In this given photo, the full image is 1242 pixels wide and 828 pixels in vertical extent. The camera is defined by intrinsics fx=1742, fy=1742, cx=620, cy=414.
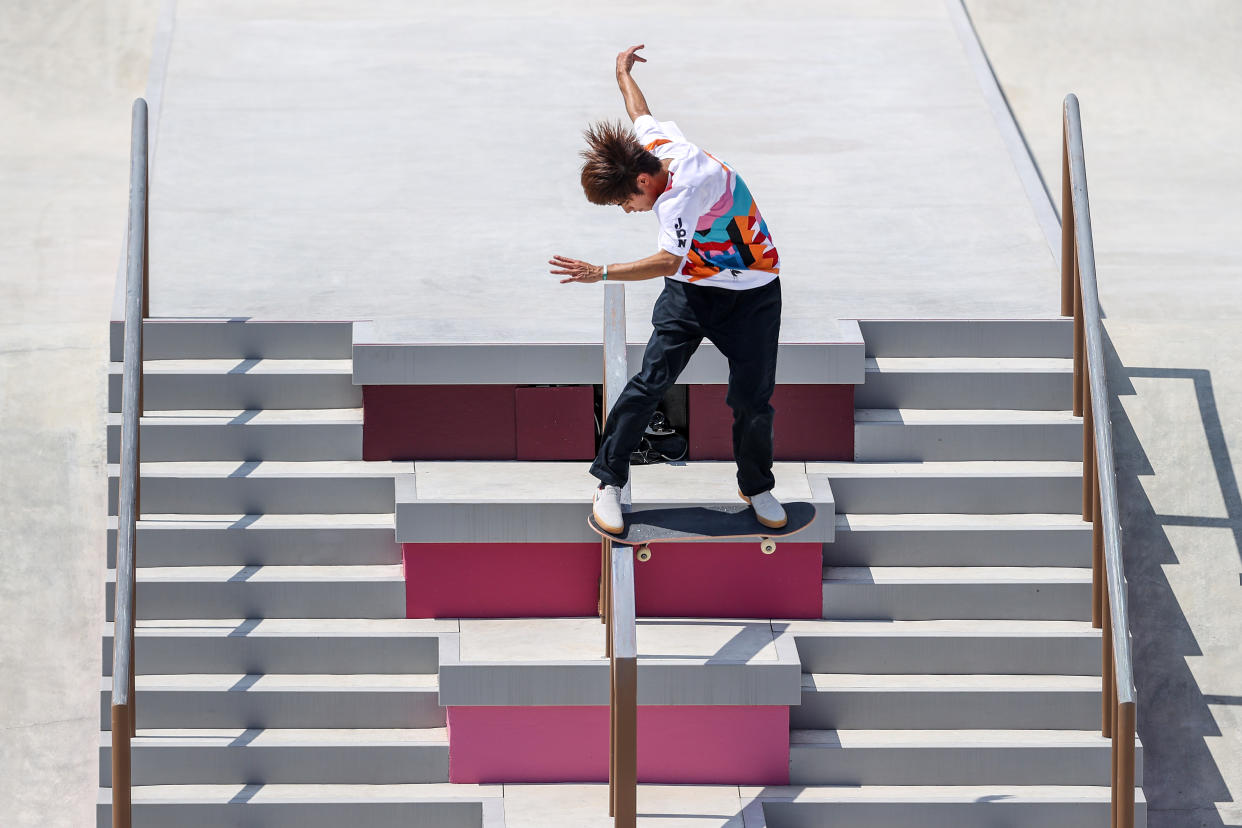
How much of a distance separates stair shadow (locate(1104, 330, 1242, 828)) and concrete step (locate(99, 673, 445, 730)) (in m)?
2.81

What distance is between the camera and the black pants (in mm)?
5859

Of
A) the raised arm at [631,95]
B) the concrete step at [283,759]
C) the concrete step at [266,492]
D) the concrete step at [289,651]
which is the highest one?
the raised arm at [631,95]

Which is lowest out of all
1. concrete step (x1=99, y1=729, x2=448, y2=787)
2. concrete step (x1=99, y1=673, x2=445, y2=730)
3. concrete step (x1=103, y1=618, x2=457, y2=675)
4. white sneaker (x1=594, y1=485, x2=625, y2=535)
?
concrete step (x1=99, y1=729, x2=448, y2=787)

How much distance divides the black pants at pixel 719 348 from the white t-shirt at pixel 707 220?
0.08 meters

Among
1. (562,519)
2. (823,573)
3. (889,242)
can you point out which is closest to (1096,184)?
(889,242)

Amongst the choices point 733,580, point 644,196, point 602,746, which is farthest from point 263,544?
point 644,196

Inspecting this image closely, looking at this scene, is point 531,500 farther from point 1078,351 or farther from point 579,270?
point 1078,351

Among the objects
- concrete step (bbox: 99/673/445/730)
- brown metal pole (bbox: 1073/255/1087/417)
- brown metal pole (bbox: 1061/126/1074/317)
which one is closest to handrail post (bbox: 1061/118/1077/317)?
brown metal pole (bbox: 1061/126/1074/317)

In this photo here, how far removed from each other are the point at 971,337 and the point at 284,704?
314cm

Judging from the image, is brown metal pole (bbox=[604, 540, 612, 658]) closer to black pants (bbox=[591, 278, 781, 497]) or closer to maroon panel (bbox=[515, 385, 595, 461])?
black pants (bbox=[591, 278, 781, 497])

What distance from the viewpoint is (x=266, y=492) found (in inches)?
268

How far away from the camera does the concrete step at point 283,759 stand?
628 centimetres

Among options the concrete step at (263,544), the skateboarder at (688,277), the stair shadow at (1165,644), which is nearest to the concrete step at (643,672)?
the skateboarder at (688,277)

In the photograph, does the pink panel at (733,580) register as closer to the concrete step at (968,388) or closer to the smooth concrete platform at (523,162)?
the concrete step at (968,388)
